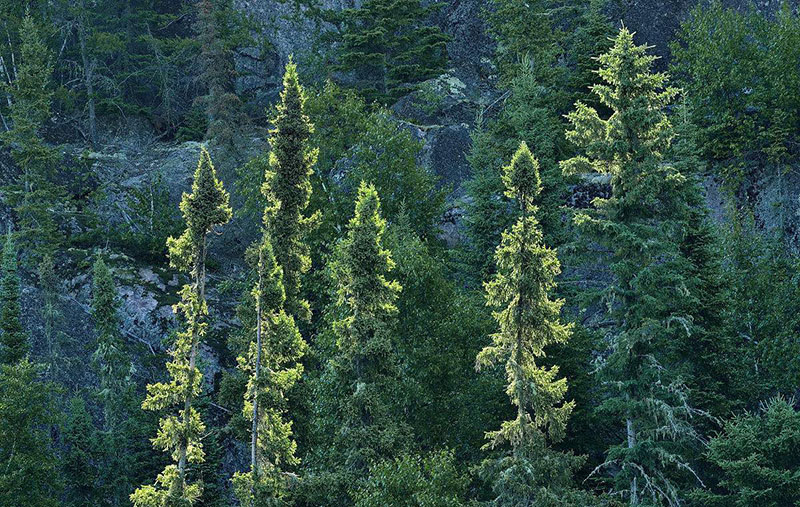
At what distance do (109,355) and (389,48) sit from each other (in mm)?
28980

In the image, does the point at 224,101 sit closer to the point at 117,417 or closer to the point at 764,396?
the point at 117,417

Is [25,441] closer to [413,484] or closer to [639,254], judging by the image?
[413,484]

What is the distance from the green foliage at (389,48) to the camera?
2270 inches

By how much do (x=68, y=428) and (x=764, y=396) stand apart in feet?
94.2

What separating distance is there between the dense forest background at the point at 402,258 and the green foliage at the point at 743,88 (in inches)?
6.8

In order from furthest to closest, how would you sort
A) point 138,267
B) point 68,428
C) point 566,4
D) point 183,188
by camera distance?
point 566,4 → point 183,188 → point 138,267 → point 68,428

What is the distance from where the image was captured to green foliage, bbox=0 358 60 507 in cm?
3738

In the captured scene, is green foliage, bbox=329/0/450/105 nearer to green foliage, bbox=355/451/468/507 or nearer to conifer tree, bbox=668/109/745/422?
conifer tree, bbox=668/109/745/422

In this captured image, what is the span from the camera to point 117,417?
41531mm

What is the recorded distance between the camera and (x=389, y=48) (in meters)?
60.5

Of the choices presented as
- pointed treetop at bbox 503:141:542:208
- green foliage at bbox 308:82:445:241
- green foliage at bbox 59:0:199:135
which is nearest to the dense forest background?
pointed treetop at bbox 503:141:542:208

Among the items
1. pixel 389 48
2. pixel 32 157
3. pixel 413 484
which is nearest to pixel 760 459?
pixel 413 484

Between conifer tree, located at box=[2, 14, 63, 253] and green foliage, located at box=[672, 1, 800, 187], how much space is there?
111 ft

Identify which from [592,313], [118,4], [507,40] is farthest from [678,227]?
[118,4]
